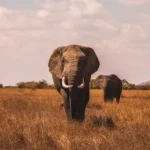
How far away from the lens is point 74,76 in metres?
11.3

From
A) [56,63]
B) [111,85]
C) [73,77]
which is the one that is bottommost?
[111,85]

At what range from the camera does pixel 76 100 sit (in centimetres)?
1154

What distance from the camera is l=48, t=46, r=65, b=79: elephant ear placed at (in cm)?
1256

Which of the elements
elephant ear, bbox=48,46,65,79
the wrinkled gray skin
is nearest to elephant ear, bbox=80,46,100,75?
elephant ear, bbox=48,46,65,79

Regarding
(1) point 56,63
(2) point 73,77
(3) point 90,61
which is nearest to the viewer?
(2) point 73,77

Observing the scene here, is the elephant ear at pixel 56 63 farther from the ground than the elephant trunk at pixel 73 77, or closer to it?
farther from the ground

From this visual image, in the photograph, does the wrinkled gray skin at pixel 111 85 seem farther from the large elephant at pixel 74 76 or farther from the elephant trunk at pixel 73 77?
the elephant trunk at pixel 73 77

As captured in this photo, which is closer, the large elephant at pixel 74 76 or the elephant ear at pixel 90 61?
the large elephant at pixel 74 76

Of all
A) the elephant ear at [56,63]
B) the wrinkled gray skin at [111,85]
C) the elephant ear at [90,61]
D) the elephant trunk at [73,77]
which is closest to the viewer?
the elephant trunk at [73,77]

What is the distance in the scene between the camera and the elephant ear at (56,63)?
12.6m

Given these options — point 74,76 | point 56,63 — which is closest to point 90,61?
point 56,63

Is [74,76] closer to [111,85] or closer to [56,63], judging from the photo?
[56,63]

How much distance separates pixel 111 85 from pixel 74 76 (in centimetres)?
1777

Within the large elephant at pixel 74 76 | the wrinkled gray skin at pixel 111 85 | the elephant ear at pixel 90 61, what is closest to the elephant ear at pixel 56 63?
the large elephant at pixel 74 76
